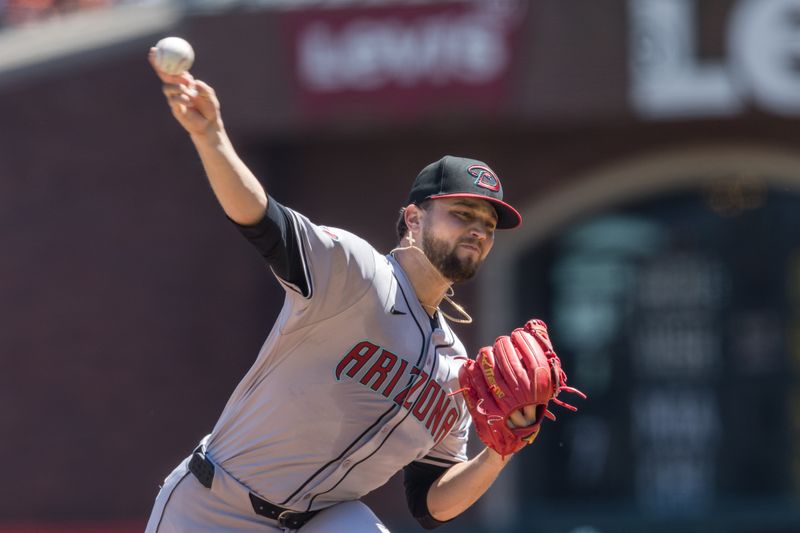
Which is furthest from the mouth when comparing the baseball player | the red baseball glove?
the red baseball glove

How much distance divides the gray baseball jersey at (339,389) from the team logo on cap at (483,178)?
0.32 m

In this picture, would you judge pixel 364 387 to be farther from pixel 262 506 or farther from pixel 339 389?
pixel 262 506

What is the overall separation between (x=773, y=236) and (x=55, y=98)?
516 centimetres

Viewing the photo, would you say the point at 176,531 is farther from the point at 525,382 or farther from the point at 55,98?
the point at 55,98

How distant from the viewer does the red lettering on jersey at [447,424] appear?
3797mm

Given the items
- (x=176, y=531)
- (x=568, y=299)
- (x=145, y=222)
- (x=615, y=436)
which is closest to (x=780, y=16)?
(x=568, y=299)

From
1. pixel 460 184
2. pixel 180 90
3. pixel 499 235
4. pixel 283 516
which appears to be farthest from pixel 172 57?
pixel 499 235

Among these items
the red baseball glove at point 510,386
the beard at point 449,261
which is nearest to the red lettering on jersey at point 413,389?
the red baseball glove at point 510,386

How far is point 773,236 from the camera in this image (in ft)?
31.1

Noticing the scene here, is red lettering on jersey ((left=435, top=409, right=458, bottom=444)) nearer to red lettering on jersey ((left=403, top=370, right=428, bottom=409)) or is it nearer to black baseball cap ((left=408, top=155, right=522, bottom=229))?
red lettering on jersey ((left=403, top=370, right=428, bottom=409))

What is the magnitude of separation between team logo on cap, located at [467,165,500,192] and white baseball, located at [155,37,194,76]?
3.26ft

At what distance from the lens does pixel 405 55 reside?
8.79 metres

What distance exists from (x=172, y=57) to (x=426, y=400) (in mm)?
1258

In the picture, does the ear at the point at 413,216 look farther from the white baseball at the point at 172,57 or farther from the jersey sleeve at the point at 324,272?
the white baseball at the point at 172,57
